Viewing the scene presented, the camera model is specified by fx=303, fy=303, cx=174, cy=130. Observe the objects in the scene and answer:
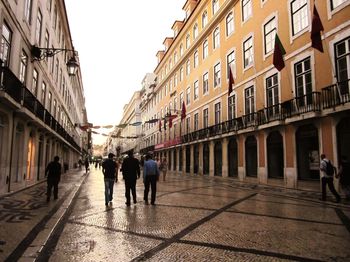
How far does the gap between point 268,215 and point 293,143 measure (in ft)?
30.0

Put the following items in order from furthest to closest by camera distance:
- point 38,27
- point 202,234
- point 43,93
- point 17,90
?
point 43,93 → point 38,27 → point 17,90 → point 202,234

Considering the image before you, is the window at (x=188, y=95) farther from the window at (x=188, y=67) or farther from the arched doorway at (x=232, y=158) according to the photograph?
the arched doorway at (x=232, y=158)

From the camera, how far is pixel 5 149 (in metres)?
12.2

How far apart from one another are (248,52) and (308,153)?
935 centimetres

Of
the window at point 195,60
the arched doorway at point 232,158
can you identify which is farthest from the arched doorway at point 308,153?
the window at point 195,60

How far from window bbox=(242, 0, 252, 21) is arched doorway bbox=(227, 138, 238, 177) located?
901 cm

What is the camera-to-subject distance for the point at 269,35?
19062 mm

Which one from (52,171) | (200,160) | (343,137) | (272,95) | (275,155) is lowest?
(52,171)

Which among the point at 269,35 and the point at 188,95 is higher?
the point at 269,35

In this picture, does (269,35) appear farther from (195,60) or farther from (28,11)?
(195,60)

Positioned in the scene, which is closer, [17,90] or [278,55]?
[17,90]

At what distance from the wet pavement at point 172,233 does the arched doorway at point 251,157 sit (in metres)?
10.9

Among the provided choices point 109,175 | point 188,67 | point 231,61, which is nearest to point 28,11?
point 109,175

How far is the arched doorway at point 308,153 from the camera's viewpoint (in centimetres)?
1472
